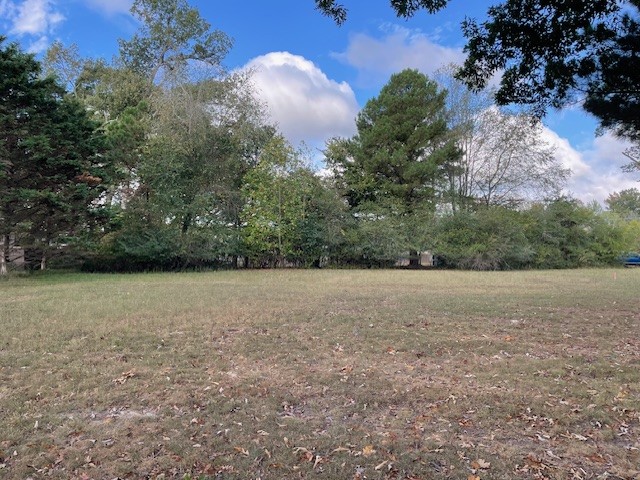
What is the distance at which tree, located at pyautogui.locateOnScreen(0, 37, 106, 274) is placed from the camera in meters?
11.5

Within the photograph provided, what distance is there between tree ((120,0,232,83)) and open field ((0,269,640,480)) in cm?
1702

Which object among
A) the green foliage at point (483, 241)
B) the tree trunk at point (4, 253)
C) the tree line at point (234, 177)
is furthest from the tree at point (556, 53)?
the green foliage at point (483, 241)

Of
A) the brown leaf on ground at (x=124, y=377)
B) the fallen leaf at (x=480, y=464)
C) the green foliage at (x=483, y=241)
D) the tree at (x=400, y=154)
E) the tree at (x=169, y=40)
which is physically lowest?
the brown leaf on ground at (x=124, y=377)

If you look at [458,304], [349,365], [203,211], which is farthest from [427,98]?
[349,365]

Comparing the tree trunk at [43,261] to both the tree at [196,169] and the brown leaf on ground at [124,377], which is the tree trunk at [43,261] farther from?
the brown leaf on ground at [124,377]

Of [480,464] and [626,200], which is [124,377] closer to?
[480,464]

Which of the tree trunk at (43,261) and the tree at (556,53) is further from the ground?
the tree at (556,53)

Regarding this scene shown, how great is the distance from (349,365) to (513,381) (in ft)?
5.06

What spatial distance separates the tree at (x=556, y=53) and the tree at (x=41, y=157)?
11451 millimetres

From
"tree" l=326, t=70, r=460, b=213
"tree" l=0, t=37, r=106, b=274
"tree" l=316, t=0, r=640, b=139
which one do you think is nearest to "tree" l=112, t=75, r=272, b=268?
"tree" l=0, t=37, r=106, b=274

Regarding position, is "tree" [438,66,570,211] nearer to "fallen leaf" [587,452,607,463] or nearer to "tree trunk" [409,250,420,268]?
"tree trunk" [409,250,420,268]

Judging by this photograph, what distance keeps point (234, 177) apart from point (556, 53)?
17424mm

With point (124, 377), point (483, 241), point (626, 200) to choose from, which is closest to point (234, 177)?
point (483, 241)

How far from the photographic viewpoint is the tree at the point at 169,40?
19.9 metres
